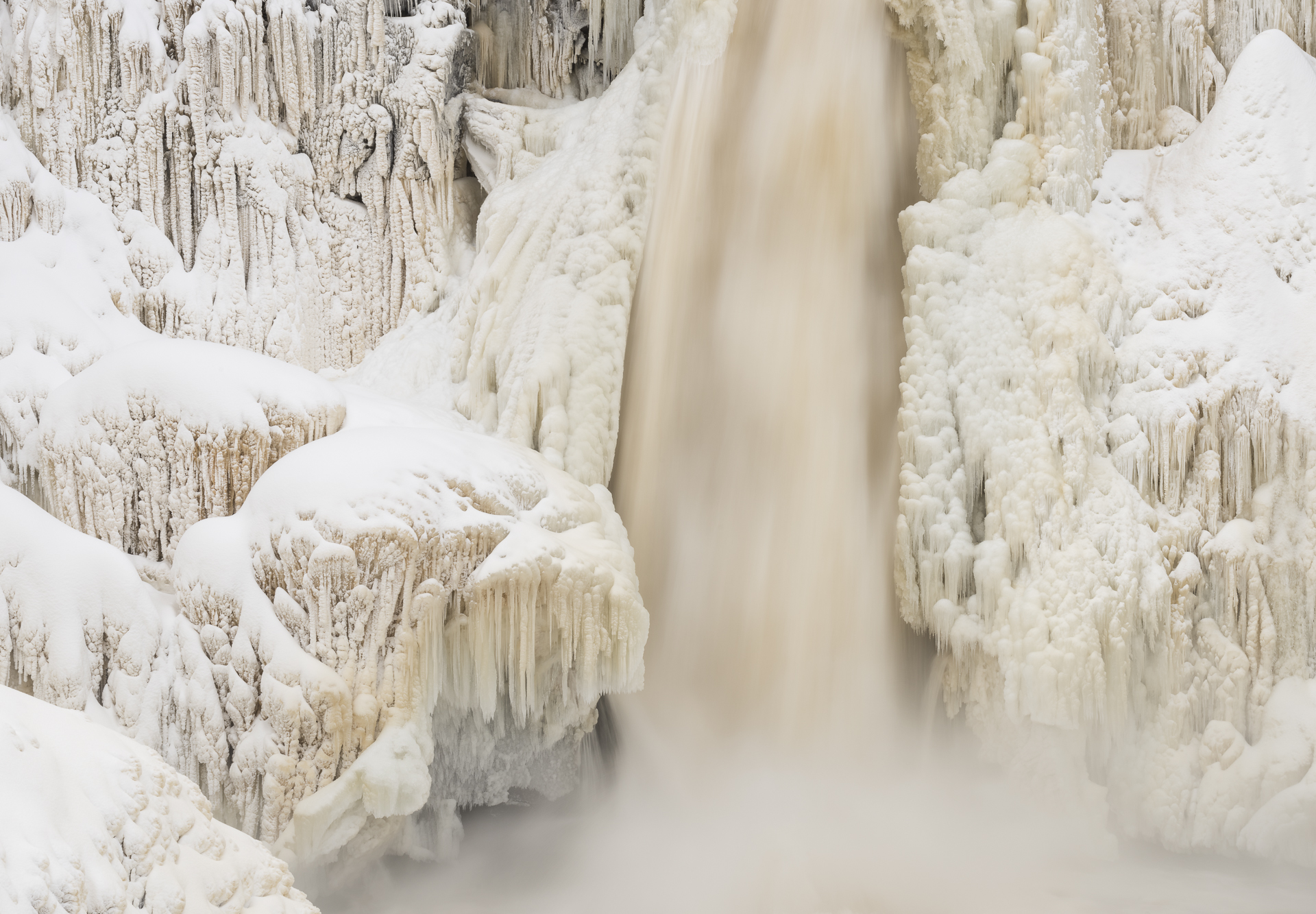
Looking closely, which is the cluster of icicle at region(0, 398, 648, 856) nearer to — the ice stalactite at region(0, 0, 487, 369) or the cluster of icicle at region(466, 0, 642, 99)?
the ice stalactite at region(0, 0, 487, 369)

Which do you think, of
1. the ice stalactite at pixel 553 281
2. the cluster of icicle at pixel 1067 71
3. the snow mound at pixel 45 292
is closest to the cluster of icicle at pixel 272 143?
the snow mound at pixel 45 292

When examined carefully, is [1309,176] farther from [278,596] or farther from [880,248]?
[278,596]

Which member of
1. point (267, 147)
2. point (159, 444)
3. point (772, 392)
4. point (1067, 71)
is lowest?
point (159, 444)

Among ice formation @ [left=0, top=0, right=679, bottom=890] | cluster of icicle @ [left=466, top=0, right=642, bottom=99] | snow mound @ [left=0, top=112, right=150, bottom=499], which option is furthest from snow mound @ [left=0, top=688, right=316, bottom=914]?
cluster of icicle @ [left=466, top=0, right=642, bottom=99]

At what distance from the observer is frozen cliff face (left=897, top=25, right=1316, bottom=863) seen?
6.16 metres

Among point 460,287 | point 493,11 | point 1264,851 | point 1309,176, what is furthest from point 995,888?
point 493,11

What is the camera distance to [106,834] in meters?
2.96

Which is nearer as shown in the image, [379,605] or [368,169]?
[379,605]

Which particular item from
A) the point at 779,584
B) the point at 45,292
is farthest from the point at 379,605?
the point at 45,292

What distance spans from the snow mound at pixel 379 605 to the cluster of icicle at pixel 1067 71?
12.6ft

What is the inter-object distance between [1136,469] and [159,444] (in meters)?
5.45

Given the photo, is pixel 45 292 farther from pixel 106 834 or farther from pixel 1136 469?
pixel 1136 469

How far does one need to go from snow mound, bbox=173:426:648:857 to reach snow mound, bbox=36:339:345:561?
0.38 metres

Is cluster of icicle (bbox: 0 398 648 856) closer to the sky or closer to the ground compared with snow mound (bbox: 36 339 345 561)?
Result: closer to the ground
